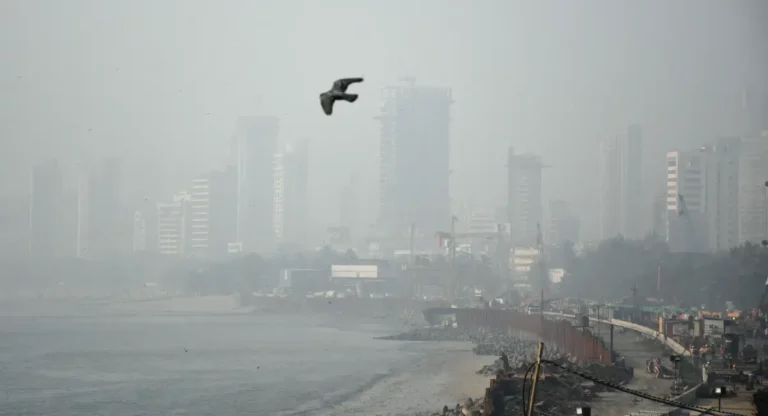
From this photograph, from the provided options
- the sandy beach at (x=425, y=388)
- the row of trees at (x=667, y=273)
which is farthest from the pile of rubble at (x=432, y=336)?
the row of trees at (x=667, y=273)

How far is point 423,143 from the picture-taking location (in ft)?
388

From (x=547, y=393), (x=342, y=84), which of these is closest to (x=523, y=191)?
(x=547, y=393)

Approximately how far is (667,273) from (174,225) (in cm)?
6520

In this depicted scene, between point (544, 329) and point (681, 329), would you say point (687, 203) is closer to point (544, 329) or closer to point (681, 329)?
point (544, 329)

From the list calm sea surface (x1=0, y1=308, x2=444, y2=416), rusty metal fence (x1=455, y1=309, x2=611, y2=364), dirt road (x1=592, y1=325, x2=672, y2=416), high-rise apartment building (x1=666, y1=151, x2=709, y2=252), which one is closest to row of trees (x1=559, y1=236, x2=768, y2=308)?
high-rise apartment building (x1=666, y1=151, x2=709, y2=252)

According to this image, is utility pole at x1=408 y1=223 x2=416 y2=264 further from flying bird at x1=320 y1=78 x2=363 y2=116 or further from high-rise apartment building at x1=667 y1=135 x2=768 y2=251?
flying bird at x1=320 y1=78 x2=363 y2=116

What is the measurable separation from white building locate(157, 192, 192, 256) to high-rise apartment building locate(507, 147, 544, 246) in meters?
30.1

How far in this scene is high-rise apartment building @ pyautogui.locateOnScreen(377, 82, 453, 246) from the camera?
116125 mm

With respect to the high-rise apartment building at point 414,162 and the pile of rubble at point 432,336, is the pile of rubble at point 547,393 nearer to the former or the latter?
the pile of rubble at point 432,336

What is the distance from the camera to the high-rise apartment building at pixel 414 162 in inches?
4572

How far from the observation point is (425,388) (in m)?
28.1

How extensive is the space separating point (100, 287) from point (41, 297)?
8.73 metres

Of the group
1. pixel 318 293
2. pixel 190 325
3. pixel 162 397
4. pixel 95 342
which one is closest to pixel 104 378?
pixel 162 397

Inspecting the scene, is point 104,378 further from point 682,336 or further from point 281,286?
point 281,286
